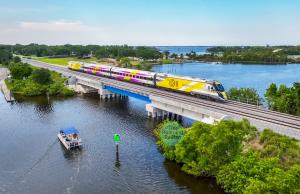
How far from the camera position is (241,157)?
3656 cm

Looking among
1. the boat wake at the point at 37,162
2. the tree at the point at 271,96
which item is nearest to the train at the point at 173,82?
the tree at the point at 271,96

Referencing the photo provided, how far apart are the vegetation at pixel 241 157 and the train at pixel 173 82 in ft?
67.4

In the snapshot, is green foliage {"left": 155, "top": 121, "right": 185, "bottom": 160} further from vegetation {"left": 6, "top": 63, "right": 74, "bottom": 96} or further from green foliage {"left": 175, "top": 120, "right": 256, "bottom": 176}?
vegetation {"left": 6, "top": 63, "right": 74, "bottom": 96}

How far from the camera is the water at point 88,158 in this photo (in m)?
42.1

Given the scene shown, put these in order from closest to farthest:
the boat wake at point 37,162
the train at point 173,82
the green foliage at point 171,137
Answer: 1. the boat wake at point 37,162
2. the green foliage at point 171,137
3. the train at point 173,82

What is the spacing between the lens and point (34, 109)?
86.5m

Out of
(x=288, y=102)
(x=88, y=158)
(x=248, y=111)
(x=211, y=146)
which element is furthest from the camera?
A: (x=288, y=102)

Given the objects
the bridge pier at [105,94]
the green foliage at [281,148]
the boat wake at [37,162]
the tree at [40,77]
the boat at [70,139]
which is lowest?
the boat wake at [37,162]

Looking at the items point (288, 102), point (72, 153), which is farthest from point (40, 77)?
point (288, 102)

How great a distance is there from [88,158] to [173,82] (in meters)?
32.1

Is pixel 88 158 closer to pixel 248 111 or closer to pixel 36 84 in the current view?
pixel 248 111

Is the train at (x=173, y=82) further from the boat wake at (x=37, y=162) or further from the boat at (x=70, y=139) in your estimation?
the boat wake at (x=37, y=162)

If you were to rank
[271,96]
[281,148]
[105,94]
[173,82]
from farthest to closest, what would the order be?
[105,94] < [173,82] < [271,96] < [281,148]

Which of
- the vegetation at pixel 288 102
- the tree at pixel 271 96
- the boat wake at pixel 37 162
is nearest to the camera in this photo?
the boat wake at pixel 37 162
